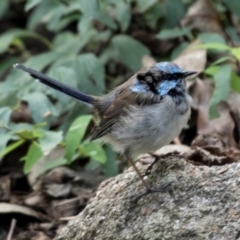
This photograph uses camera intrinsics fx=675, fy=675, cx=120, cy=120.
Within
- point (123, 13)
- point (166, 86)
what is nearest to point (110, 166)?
point (166, 86)

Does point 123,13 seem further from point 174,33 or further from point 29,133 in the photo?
point 29,133

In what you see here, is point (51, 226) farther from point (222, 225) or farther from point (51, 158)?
point (222, 225)

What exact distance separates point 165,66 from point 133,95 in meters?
0.30

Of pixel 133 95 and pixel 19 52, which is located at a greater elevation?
pixel 133 95

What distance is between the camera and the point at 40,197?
5.86 meters

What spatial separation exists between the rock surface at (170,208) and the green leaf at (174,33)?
91.3 inches

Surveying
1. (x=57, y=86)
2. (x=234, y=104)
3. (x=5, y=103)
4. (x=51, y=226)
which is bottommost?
(x=51, y=226)

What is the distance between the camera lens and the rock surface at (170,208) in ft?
11.9

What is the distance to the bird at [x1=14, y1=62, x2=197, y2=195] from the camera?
438 centimetres

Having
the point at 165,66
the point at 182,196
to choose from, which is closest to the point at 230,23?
the point at 165,66

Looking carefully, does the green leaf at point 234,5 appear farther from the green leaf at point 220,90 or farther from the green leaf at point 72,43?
the green leaf at point 72,43

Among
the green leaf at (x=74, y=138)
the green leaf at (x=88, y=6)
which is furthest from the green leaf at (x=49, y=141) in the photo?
the green leaf at (x=88, y=6)

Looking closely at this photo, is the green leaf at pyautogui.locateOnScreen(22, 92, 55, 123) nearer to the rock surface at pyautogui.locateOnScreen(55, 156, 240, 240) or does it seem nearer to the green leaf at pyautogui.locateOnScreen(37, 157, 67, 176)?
the green leaf at pyautogui.locateOnScreen(37, 157, 67, 176)

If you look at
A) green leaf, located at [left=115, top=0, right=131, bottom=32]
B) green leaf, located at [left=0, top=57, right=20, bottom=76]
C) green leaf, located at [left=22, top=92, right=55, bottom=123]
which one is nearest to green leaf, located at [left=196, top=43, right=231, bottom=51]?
green leaf, located at [left=115, top=0, right=131, bottom=32]
